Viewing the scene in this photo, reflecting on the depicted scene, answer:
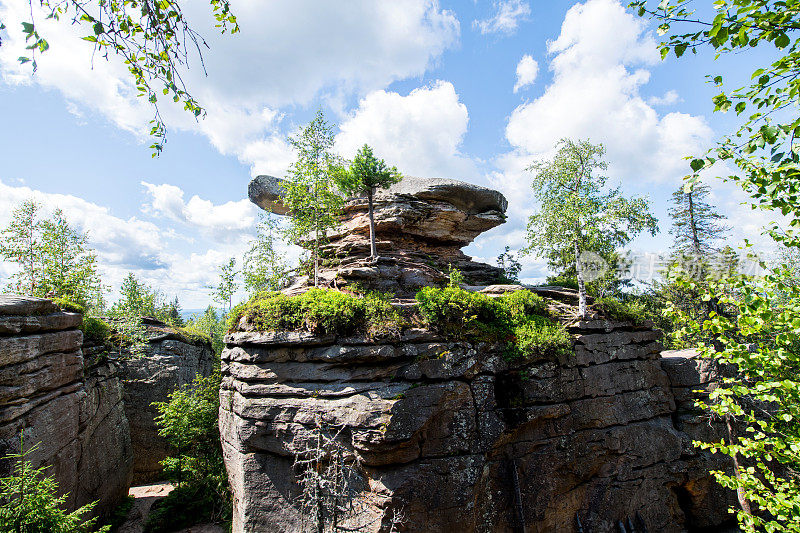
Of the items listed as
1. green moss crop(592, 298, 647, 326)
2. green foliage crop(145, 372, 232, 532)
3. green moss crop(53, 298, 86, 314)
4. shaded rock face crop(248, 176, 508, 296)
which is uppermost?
shaded rock face crop(248, 176, 508, 296)

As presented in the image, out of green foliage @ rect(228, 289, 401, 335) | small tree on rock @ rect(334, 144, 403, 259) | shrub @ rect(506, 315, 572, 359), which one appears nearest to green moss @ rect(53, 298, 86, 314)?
green foliage @ rect(228, 289, 401, 335)

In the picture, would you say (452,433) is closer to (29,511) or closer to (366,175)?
(29,511)

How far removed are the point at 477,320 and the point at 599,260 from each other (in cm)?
697

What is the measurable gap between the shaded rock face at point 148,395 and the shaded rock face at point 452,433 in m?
7.97

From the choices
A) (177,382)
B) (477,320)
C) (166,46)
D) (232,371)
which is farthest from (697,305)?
(177,382)

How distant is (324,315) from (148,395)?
1262 cm

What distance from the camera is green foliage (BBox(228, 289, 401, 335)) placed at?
1005 centimetres

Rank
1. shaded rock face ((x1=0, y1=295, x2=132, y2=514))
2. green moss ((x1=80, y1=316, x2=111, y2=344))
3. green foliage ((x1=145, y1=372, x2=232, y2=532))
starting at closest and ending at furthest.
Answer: shaded rock face ((x1=0, y1=295, x2=132, y2=514))
green foliage ((x1=145, y1=372, x2=232, y2=532))
green moss ((x1=80, y1=316, x2=111, y2=344))

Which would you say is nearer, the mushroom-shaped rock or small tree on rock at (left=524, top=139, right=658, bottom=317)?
small tree on rock at (left=524, top=139, right=658, bottom=317)

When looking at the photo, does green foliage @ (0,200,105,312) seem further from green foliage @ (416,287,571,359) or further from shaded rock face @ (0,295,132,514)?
green foliage @ (416,287,571,359)

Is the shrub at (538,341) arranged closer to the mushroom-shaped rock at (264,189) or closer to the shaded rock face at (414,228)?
the shaded rock face at (414,228)

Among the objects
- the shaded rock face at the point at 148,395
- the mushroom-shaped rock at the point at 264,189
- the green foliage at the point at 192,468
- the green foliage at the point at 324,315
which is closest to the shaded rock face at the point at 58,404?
the green foliage at the point at 192,468

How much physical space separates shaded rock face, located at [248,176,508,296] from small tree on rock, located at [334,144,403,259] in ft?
4.51

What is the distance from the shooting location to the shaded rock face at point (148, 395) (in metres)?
16.3
